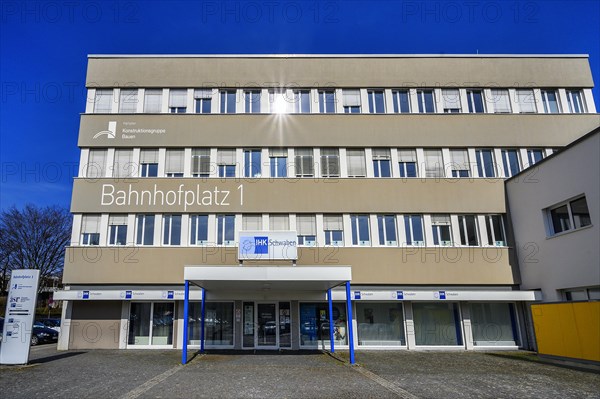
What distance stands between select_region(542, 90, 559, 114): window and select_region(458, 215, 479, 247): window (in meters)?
7.02

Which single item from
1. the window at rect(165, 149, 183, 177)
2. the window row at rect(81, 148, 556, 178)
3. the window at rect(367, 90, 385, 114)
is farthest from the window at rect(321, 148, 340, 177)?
the window at rect(165, 149, 183, 177)

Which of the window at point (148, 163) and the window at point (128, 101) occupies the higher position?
the window at point (128, 101)

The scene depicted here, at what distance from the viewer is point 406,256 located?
1836cm

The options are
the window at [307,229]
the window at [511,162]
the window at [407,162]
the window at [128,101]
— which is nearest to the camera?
the window at [307,229]

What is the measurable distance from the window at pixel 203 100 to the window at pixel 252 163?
10.2 feet

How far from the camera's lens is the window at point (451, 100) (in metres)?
20.4

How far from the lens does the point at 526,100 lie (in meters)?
20.6

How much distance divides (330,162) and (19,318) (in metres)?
13.5

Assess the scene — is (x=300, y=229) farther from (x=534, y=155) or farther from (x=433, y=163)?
(x=534, y=155)

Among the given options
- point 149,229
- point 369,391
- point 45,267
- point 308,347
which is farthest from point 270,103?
Answer: point 45,267

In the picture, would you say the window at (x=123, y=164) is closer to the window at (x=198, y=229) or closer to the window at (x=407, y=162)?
the window at (x=198, y=229)

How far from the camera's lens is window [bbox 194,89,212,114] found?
2031cm

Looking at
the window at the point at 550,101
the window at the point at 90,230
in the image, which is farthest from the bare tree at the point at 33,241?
the window at the point at 550,101

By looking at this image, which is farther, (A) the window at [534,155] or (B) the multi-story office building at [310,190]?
(A) the window at [534,155]
